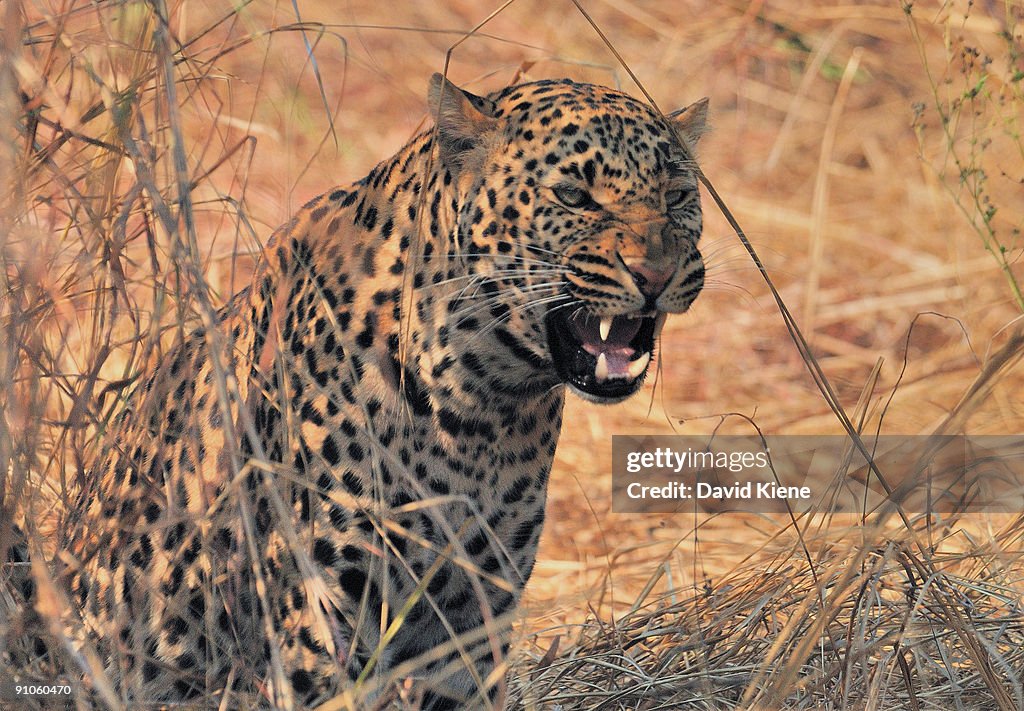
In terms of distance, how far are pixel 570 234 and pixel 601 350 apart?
11.7 inches

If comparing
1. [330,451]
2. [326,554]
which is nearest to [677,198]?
[330,451]

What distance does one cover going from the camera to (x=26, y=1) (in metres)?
3.03

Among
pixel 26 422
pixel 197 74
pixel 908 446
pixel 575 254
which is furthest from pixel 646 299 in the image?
pixel 908 446

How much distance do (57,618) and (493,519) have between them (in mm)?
1532

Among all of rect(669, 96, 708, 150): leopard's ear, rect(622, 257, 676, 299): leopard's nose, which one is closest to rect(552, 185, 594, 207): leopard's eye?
rect(622, 257, 676, 299): leopard's nose

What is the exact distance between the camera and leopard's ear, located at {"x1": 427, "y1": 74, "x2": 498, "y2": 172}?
11.7 feet

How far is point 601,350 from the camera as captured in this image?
3576 millimetres

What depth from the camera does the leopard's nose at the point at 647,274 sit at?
11.2 ft

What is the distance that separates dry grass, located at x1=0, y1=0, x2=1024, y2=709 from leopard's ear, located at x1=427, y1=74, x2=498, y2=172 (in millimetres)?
245

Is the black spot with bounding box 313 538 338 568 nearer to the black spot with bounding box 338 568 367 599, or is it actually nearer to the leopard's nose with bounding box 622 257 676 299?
the black spot with bounding box 338 568 367 599

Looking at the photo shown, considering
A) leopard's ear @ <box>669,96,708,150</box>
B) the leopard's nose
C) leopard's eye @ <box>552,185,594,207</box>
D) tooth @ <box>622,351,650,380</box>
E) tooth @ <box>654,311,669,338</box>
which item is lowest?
tooth @ <box>622,351,650,380</box>

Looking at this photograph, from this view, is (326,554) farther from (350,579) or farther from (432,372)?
(432,372)

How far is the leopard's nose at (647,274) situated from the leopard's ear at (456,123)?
518mm

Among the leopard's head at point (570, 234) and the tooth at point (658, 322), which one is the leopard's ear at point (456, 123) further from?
the tooth at point (658, 322)
